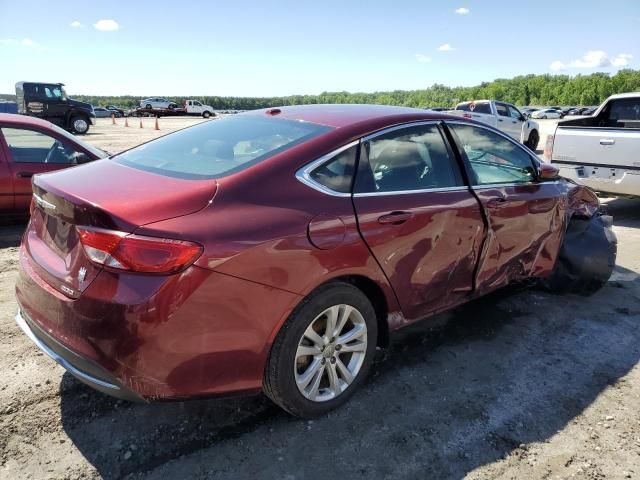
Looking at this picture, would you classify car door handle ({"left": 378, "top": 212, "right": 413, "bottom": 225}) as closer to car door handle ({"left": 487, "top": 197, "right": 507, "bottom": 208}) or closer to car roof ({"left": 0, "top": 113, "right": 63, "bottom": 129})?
car door handle ({"left": 487, "top": 197, "right": 507, "bottom": 208})

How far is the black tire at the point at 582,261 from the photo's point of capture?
14.4ft

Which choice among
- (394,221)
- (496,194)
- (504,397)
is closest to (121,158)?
(394,221)

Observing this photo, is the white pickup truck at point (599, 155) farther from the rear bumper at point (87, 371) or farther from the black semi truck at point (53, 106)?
the black semi truck at point (53, 106)

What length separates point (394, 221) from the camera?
2.77 meters

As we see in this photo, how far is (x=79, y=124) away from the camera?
24.5m

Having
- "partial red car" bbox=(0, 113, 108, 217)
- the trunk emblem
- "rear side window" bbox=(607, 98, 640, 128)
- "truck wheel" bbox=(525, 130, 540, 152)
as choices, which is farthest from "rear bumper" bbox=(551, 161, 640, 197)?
"truck wheel" bbox=(525, 130, 540, 152)

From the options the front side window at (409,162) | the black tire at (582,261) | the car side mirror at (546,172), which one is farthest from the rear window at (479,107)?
the front side window at (409,162)

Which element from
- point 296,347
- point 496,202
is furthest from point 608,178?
point 296,347

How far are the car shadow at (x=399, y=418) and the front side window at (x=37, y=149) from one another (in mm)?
3968

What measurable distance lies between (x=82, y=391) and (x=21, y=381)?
40 centimetres

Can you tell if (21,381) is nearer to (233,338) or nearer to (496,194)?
(233,338)

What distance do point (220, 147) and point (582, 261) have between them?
3.28 m

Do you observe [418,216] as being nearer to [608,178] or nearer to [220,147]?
[220,147]

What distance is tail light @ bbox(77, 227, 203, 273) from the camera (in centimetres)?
205
